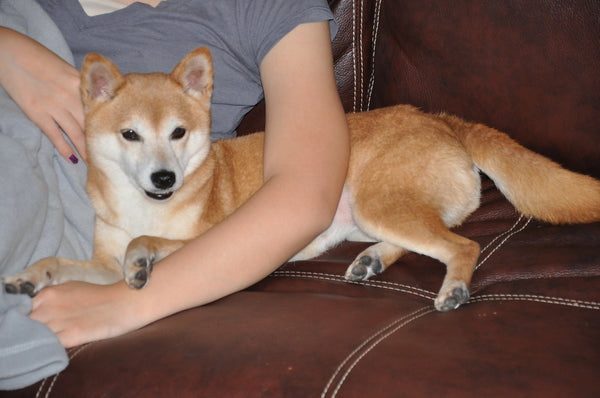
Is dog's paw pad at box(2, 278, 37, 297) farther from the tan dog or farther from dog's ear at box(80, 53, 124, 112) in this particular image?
dog's ear at box(80, 53, 124, 112)

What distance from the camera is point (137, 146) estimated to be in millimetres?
1697

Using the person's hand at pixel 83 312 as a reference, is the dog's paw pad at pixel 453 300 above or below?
below

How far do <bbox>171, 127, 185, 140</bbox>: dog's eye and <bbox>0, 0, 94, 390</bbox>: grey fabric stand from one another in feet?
1.06

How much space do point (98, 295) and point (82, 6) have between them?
0.98 meters

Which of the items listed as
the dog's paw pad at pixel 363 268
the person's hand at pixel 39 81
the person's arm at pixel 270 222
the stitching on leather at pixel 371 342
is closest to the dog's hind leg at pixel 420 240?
the dog's paw pad at pixel 363 268

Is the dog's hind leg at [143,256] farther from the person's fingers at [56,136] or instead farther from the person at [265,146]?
the person's fingers at [56,136]

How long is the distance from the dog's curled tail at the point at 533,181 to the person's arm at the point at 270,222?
0.53 meters

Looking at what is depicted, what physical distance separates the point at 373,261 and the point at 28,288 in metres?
0.93

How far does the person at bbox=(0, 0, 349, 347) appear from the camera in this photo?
4.37 feet

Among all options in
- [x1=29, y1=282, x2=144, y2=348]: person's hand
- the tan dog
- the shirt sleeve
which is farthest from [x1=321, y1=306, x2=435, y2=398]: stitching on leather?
the shirt sleeve

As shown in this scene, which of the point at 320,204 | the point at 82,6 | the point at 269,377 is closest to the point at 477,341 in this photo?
the point at 269,377

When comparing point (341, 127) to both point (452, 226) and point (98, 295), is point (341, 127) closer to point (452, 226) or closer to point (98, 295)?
point (452, 226)

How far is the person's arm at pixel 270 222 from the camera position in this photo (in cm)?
131

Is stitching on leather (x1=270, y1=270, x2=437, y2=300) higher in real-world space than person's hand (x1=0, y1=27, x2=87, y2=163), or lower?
lower
